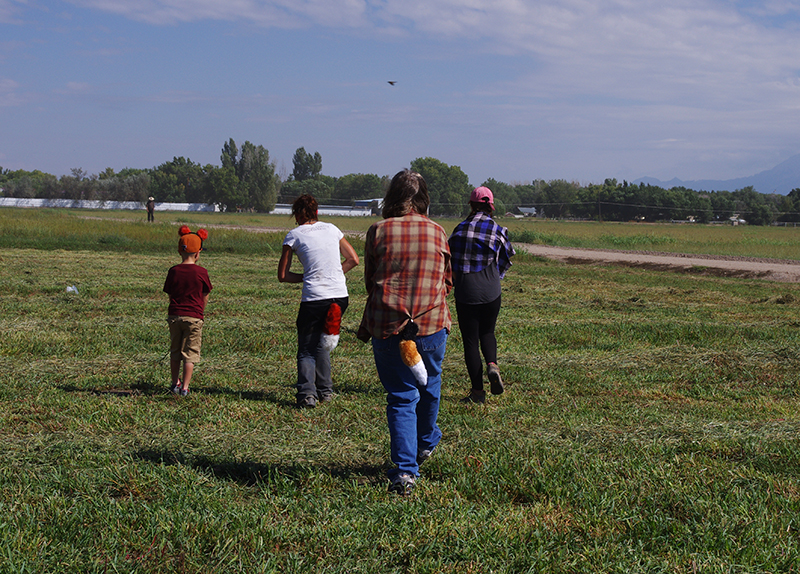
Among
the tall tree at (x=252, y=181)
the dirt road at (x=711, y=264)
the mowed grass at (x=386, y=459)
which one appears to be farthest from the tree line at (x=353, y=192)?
the mowed grass at (x=386, y=459)

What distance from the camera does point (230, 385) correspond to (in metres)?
6.37

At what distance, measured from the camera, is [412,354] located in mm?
3604

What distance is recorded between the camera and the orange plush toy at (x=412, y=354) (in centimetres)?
360

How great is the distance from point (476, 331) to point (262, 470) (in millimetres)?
2474

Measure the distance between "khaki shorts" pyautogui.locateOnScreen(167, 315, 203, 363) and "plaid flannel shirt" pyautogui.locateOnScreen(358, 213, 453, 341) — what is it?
270 cm

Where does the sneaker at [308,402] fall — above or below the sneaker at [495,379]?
below

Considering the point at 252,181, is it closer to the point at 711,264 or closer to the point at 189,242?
the point at 711,264

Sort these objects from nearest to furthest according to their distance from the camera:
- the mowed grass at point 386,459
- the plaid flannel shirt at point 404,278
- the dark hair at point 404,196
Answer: the mowed grass at point 386,459 → the plaid flannel shirt at point 404,278 → the dark hair at point 404,196

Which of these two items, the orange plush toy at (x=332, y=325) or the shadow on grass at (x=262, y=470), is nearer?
the shadow on grass at (x=262, y=470)

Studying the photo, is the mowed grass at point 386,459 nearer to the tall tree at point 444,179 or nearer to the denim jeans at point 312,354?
the denim jeans at point 312,354

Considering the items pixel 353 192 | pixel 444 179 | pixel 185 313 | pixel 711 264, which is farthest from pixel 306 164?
pixel 185 313

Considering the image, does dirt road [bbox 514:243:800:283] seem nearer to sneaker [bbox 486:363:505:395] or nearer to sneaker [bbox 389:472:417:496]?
sneaker [bbox 486:363:505:395]

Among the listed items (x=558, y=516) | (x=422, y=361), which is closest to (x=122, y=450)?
(x=422, y=361)

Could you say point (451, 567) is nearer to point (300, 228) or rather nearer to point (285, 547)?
point (285, 547)
